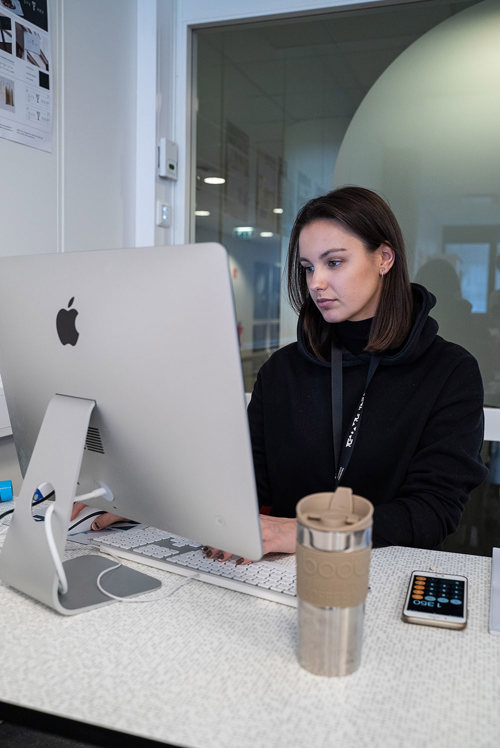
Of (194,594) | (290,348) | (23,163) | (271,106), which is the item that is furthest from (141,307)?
(271,106)

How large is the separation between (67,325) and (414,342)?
0.75 meters

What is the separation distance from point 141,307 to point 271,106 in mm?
2113

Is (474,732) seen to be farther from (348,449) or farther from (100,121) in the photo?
(100,121)

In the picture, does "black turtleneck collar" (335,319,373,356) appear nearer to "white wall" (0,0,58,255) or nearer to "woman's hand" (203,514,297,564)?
"woman's hand" (203,514,297,564)

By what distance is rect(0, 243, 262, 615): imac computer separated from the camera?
2.57ft

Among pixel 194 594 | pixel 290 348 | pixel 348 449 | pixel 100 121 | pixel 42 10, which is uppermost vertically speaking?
pixel 42 10

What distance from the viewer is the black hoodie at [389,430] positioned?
1218 millimetres

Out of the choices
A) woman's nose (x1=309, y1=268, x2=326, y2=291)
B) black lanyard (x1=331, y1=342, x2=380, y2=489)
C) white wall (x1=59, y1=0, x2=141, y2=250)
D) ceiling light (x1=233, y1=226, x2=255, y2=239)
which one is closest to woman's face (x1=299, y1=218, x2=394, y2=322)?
woman's nose (x1=309, y1=268, x2=326, y2=291)

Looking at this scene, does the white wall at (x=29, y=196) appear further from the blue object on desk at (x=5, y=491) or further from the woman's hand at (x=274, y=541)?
the woman's hand at (x=274, y=541)

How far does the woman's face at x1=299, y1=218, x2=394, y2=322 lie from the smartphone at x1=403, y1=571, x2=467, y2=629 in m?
0.65

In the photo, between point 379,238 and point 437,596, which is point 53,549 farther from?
point 379,238

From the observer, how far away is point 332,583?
0.70 metres

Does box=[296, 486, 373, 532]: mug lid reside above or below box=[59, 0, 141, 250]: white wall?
below

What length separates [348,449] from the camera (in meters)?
1.41
